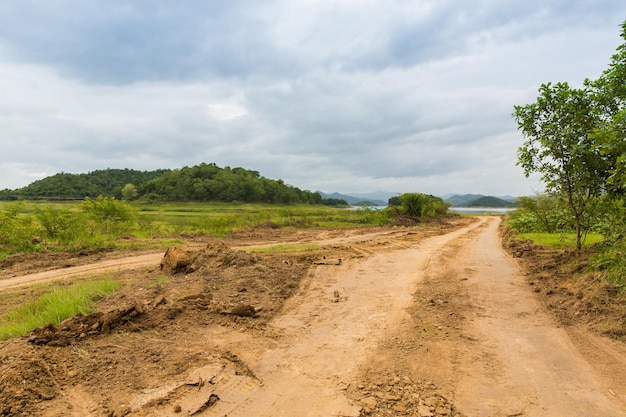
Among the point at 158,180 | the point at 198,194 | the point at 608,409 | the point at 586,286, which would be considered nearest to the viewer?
the point at 608,409

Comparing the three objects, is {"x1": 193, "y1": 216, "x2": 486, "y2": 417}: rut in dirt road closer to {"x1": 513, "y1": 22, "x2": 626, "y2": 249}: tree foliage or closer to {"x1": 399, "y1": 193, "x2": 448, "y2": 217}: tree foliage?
{"x1": 513, "y1": 22, "x2": 626, "y2": 249}: tree foliage

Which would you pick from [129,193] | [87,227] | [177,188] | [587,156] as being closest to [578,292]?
[587,156]

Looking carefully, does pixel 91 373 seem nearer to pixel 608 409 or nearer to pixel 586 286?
pixel 608 409

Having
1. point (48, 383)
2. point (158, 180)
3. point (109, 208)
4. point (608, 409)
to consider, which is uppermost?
point (158, 180)

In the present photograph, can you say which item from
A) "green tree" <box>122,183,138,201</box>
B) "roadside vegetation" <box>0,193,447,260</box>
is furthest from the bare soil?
"green tree" <box>122,183,138,201</box>

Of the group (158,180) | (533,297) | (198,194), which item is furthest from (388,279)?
(158,180)

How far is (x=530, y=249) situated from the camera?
536 inches

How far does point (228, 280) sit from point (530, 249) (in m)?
11.6

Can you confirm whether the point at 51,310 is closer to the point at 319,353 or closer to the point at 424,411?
the point at 319,353

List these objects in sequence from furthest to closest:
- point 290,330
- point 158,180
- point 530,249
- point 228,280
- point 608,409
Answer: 1. point 158,180
2. point 530,249
3. point 228,280
4. point 290,330
5. point 608,409

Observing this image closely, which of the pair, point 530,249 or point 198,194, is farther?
point 198,194

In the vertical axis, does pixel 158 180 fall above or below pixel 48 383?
above

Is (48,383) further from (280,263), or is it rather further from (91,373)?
(280,263)

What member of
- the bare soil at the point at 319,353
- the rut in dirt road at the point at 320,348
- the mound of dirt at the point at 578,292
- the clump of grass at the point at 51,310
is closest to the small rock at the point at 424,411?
the bare soil at the point at 319,353
